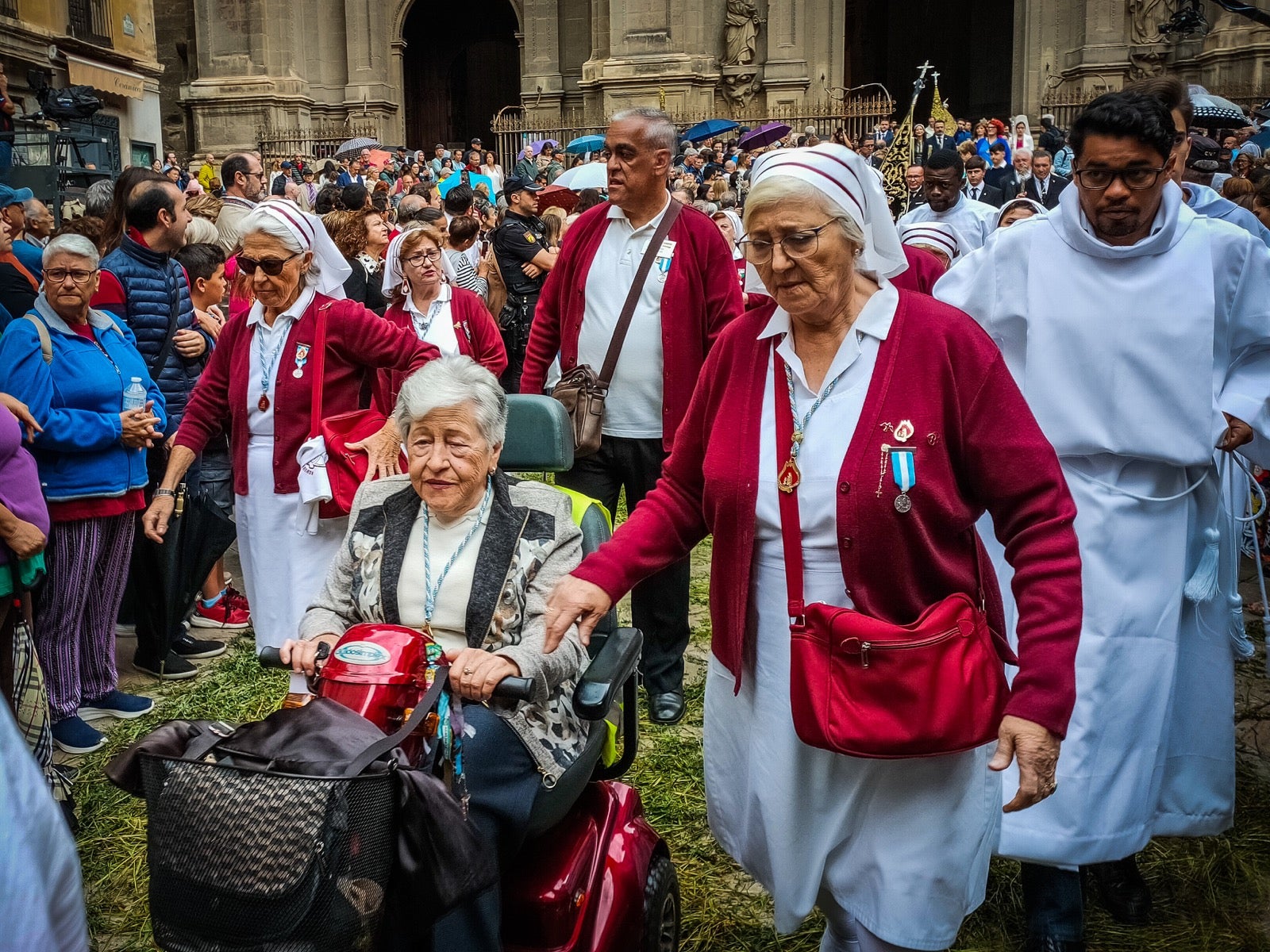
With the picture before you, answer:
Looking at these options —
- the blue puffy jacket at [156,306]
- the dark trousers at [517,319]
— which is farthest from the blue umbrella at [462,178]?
the blue puffy jacket at [156,306]

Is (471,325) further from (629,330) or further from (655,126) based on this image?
(655,126)

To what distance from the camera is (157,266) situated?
6414 millimetres

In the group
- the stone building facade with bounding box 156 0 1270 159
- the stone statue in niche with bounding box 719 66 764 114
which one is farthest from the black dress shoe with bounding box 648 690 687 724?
the stone statue in niche with bounding box 719 66 764 114

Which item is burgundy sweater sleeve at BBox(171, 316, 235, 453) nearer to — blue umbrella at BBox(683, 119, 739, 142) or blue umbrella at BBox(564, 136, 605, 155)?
blue umbrella at BBox(564, 136, 605, 155)

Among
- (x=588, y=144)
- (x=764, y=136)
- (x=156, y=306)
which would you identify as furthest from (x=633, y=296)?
(x=588, y=144)

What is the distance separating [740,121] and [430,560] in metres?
26.5

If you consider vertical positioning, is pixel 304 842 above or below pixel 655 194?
below

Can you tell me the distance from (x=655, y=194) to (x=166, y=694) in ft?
10.8

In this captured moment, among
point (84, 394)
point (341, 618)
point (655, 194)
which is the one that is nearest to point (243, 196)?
point (84, 394)

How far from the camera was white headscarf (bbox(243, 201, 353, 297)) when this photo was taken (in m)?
4.52

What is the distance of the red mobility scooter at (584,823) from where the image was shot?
268cm

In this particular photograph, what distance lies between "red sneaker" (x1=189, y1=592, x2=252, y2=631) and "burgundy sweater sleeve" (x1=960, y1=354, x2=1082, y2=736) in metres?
5.44

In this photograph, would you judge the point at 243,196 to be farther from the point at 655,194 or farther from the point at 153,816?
the point at 153,816

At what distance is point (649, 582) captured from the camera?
17.5 ft
